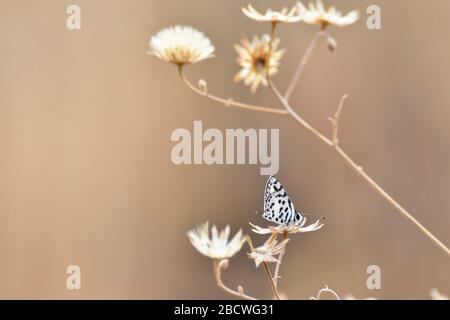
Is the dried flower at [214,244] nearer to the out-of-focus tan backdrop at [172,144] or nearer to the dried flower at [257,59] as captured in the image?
the dried flower at [257,59]

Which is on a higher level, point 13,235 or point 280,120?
point 280,120

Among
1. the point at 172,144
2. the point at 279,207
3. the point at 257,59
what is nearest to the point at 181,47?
the point at 257,59

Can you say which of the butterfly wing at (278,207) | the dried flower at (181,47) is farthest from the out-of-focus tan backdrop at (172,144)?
the dried flower at (181,47)

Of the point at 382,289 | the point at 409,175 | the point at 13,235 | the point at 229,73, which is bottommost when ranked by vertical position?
the point at 382,289

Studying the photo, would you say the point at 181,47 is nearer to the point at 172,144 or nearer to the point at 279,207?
the point at 279,207

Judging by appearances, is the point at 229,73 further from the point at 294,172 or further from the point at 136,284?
the point at 136,284
